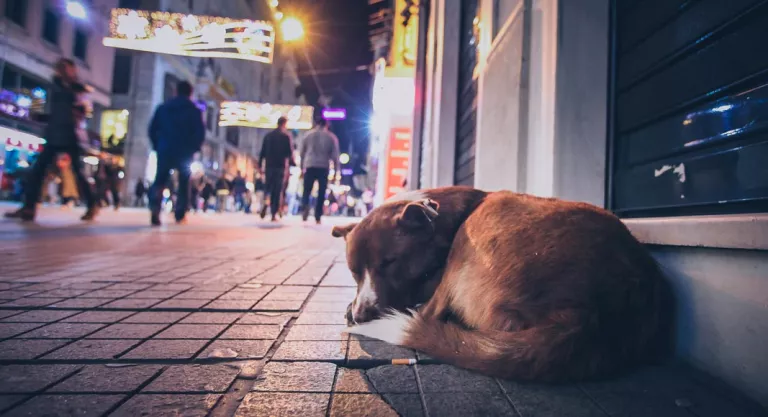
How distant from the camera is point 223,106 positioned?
2358cm

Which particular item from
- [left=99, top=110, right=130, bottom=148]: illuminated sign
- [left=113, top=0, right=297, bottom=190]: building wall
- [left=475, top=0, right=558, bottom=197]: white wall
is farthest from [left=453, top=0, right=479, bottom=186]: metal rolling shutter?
[left=99, top=110, right=130, bottom=148]: illuminated sign

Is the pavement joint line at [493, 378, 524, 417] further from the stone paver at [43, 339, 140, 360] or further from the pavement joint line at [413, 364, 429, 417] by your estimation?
the stone paver at [43, 339, 140, 360]

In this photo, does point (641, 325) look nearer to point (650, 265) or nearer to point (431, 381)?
point (650, 265)

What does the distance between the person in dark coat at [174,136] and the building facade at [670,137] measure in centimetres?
604

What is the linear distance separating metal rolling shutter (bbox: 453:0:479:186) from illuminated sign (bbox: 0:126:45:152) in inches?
758

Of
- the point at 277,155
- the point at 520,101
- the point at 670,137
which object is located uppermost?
the point at 277,155

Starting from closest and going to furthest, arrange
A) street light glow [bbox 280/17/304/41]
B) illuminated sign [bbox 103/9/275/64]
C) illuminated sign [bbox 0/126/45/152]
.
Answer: illuminated sign [bbox 103/9/275/64], street light glow [bbox 280/17/304/41], illuminated sign [bbox 0/126/45/152]

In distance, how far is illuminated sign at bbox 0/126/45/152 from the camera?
18391 mm

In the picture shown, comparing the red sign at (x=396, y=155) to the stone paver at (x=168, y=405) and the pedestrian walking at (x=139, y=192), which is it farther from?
the pedestrian walking at (x=139, y=192)

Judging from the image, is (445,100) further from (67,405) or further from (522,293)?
(67,405)

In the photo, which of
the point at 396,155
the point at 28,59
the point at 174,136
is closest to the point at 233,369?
the point at 174,136

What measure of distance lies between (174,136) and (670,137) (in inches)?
298

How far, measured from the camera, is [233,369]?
1.43 metres

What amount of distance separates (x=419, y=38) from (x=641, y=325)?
10.4 m
